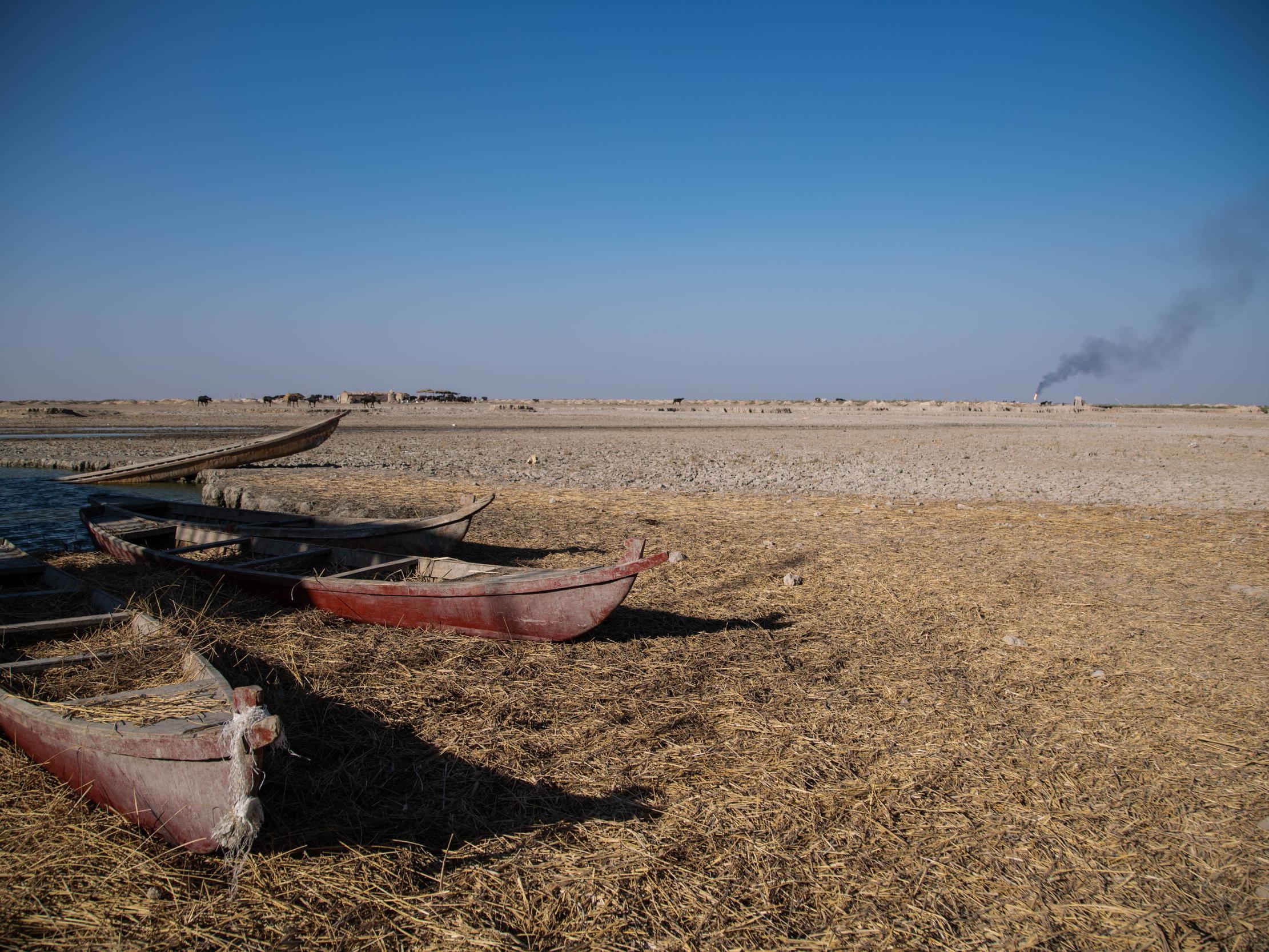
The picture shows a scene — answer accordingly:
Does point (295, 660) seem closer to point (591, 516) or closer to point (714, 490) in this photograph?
point (591, 516)

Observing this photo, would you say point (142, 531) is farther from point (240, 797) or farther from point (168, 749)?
point (240, 797)

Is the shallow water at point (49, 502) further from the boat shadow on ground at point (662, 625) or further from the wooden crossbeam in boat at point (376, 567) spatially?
the boat shadow on ground at point (662, 625)

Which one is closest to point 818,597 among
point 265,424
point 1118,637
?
point 1118,637

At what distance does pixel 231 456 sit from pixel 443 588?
11.0 meters

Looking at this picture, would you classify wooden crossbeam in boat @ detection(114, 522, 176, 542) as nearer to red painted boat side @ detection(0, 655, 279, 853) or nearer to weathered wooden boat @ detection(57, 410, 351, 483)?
weathered wooden boat @ detection(57, 410, 351, 483)

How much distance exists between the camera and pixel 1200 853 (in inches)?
121

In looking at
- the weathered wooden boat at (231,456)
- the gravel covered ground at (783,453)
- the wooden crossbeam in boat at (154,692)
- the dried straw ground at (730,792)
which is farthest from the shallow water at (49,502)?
the wooden crossbeam in boat at (154,692)

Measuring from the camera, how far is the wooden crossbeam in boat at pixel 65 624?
184 inches

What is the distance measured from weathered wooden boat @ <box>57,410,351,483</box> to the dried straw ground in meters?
7.70

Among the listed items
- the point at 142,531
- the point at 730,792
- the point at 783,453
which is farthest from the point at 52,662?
the point at 783,453

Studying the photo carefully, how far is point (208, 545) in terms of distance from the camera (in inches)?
307

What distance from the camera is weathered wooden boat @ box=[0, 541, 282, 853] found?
2672mm

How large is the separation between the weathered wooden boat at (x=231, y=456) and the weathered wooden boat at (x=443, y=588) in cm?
684

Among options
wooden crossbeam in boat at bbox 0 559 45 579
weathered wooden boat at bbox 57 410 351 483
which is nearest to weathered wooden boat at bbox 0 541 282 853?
wooden crossbeam in boat at bbox 0 559 45 579
